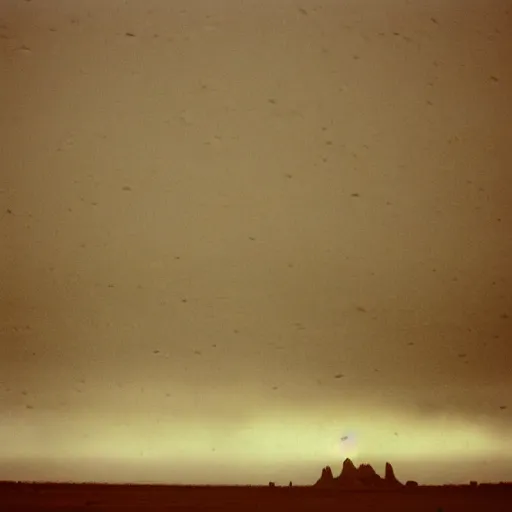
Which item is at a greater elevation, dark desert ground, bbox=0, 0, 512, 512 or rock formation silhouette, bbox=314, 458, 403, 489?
dark desert ground, bbox=0, 0, 512, 512

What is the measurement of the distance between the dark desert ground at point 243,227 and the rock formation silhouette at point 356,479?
3.9 inches

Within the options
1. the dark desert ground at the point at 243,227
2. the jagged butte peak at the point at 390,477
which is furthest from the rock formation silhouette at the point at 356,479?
the dark desert ground at the point at 243,227

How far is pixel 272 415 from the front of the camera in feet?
5.06

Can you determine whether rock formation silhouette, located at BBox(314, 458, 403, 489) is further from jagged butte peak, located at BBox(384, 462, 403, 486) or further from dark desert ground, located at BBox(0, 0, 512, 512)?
dark desert ground, located at BBox(0, 0, 512, 512)

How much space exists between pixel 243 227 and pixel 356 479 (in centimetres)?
56

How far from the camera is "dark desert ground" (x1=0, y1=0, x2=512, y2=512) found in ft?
4.99

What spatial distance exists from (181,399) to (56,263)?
0.39m

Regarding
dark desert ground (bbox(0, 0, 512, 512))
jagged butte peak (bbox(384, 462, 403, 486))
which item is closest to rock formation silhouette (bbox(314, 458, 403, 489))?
jagged butte peak (bbox(384, 462, 403, 486))

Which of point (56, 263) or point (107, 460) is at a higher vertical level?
point (56, 263)

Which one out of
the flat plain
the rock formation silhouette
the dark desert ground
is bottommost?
the flat plain

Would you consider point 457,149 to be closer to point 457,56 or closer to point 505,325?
point 457,56

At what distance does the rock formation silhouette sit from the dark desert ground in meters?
0.10

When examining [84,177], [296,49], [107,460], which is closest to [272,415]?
[107,460]

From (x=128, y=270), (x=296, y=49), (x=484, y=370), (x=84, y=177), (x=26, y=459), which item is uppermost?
(x=296, y=49)
